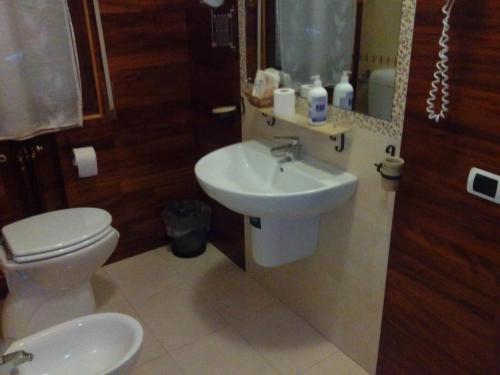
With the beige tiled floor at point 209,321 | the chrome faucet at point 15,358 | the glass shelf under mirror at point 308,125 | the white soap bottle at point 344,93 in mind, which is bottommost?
the beige tiled floor at point 209,321

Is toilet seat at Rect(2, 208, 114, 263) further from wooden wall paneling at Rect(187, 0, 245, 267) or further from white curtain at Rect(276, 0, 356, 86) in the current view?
white curtain at Rect(276, 0, 356, 86)

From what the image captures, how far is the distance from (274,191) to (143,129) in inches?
38.3

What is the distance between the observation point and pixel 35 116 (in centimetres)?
208

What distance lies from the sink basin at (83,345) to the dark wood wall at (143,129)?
0.91 meters

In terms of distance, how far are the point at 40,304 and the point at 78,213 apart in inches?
16.1

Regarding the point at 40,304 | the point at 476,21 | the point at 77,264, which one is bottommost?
the point at 40,304

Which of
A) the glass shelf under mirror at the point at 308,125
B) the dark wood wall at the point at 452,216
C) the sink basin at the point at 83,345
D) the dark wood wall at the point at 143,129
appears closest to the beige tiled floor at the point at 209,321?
the dark wood wall at the point at 143,129

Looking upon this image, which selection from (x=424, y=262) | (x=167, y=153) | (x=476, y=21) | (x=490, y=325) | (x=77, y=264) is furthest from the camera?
(x=167, y=153)

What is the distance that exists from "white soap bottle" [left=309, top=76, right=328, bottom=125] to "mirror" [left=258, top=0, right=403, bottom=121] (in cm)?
6

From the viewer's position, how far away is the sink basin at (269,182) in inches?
60.4

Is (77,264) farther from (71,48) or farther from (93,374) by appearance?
(71,48)

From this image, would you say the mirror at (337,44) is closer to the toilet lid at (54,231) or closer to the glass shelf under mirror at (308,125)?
the glass shelf under mirror at (308,125)

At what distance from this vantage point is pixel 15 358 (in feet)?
4.48

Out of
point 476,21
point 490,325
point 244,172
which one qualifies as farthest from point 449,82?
point 244,172
